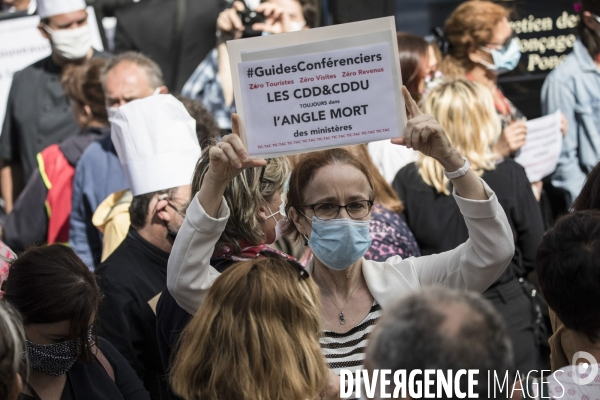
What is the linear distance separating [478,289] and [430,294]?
106 cm

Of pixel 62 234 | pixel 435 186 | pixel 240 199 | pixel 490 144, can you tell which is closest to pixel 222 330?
pixel 240 199

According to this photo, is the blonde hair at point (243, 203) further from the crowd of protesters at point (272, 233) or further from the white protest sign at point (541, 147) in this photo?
the white protest sign at point (541, 147)

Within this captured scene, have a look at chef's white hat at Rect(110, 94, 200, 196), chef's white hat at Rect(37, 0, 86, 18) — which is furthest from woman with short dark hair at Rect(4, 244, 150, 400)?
Answer: chef's white hat at Rect(37, 0, 86, 18)

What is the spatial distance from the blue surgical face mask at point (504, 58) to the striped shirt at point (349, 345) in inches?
134

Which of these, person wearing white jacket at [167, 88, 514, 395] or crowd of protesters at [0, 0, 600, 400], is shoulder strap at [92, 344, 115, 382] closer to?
crowd of protesters at [0, 0, 600, 400]

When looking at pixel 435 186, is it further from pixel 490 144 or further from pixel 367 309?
pixel 367 309

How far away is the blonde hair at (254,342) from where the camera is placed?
7.47 ft

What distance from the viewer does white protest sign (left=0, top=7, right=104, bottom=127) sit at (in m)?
6.27

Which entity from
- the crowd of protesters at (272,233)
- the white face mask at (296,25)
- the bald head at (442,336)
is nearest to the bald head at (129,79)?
the crowd of protesters at (272,233)

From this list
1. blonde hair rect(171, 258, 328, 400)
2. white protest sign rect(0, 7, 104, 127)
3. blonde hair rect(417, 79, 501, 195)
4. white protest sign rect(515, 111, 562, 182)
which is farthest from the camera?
white protest sign rect(0, 7, 104, 127)

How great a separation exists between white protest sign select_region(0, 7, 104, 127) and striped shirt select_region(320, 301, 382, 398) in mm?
4160

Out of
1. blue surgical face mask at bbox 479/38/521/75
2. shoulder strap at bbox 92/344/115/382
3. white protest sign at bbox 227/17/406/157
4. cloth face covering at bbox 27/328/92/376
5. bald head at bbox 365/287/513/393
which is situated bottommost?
blue surgical face mask at bbox 479/38/521/75

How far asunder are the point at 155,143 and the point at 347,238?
1.58 metres

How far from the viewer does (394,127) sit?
9.02ft
